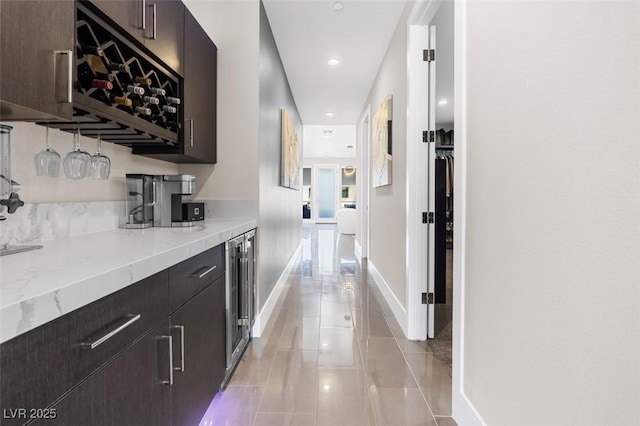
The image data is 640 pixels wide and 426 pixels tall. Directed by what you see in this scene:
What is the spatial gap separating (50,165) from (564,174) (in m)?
1.80

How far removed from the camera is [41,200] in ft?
4.58

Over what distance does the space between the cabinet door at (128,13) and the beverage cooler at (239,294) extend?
1132 mm

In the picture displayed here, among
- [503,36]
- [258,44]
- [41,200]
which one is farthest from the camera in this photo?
[258,44]

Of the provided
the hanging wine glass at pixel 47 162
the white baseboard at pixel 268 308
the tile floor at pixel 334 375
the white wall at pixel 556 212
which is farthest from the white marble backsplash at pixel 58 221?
the white wall at pixel 556 212

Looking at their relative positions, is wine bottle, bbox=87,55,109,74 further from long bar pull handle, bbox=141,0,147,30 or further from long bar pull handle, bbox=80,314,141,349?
long bar pull handle, bbox=80,314,141,349

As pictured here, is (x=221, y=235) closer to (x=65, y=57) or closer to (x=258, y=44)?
(x=65, y=57)

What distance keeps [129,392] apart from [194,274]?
550 millimetres

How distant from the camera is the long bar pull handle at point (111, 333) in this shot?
76 cm

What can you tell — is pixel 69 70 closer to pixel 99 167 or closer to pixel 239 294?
pixel 99 167

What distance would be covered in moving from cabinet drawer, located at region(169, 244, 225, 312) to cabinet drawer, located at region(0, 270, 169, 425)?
0.64 ft

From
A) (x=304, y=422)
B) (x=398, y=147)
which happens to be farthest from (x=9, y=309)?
(x=398, y=147)

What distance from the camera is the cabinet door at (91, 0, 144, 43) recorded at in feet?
4.38

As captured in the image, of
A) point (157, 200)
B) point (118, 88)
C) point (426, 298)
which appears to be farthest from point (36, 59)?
point (426, 298)

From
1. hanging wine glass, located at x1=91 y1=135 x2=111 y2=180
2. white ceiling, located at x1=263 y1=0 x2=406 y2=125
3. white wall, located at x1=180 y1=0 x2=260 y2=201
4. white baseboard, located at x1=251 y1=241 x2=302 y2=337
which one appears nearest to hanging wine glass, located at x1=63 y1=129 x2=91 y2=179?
hanging wine glass, located at x1=91 y1=135 x2=111 y2=180
